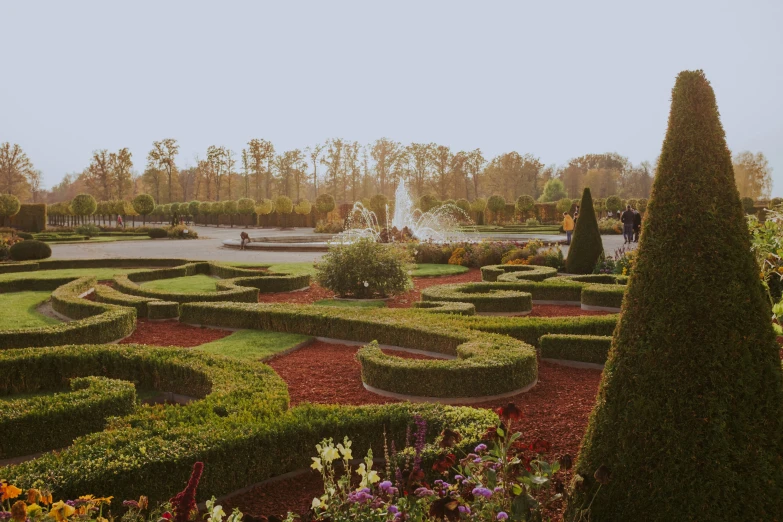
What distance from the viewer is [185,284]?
44.0 feet

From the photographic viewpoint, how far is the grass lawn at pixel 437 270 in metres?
14.6

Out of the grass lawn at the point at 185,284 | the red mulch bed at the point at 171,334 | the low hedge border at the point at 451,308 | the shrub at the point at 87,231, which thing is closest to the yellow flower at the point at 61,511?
the red mulch bed at the point at 171,334

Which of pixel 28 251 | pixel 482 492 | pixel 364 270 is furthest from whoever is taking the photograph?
pixel 28 251

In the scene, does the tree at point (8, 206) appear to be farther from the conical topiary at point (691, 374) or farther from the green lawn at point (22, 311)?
the conical topiary at point (691, 374)

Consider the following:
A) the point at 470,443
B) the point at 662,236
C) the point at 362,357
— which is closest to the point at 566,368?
the point at 362,357

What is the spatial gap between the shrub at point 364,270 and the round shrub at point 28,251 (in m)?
12.6

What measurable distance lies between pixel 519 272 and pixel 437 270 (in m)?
3.13

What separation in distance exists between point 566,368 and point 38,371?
16.7ft

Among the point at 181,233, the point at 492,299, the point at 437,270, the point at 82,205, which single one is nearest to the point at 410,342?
the point at 492,299

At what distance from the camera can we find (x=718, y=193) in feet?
8.75

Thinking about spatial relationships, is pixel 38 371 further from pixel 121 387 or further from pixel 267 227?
pixel 267 227

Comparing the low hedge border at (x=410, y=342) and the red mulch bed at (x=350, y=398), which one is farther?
the low hedge border at (x=410, y=342)

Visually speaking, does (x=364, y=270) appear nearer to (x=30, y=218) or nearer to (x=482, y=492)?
(x=482, y=492)

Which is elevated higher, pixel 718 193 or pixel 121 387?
pixel 718 193
